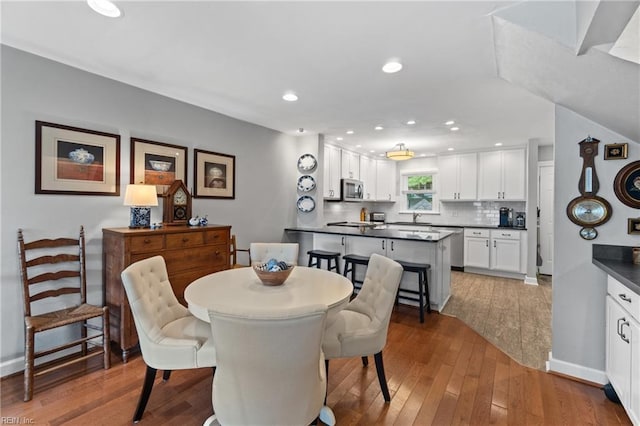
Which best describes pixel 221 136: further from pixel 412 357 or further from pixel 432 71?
pixel 412 357

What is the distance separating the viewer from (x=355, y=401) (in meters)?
1.99

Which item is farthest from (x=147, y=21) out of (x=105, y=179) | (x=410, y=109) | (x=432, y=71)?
(x=410, y=109)

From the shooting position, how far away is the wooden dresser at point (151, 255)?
250 centimetres

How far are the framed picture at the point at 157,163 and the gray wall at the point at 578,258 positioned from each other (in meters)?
3.68

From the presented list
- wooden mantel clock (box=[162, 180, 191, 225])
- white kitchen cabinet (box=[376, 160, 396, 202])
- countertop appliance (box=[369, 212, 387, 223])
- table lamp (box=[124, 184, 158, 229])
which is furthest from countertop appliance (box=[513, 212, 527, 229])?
table lamp (box=[124, 184, 158, 229])

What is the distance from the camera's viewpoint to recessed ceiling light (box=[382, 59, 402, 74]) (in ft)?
7.78

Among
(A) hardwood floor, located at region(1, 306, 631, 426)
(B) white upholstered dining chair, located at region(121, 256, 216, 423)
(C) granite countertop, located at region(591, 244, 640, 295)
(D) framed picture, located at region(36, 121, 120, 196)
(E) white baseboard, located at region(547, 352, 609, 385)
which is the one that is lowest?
(A) hardwood floor, located at region(1, 306, 631, 426)

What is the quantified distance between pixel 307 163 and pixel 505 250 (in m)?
3.93

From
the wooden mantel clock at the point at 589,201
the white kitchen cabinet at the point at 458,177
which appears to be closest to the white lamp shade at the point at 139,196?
the wooden mantel clock at the point at 589,201

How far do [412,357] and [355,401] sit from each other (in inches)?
32.3

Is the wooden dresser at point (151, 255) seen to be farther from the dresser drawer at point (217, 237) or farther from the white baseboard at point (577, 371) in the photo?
the white baseboard at point (577, 371)

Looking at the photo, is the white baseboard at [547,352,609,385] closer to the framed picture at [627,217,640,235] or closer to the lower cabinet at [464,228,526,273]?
the framed picture at [627,217,640,235]

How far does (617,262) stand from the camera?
Answer: 2.12 metres

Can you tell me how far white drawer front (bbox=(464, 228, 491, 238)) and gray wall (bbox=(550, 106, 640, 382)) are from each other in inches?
135
